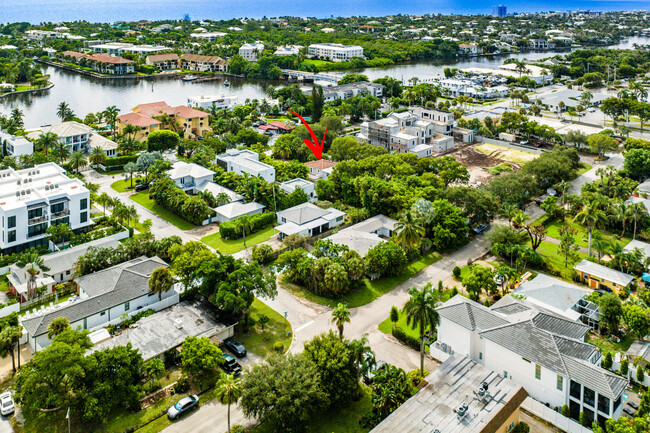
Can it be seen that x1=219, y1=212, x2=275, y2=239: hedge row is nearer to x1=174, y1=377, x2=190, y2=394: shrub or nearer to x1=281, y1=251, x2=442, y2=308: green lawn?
x1=281, y1=251, x2=442, y2=308: green lawn

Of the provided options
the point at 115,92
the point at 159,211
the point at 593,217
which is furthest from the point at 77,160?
the point at 115,92

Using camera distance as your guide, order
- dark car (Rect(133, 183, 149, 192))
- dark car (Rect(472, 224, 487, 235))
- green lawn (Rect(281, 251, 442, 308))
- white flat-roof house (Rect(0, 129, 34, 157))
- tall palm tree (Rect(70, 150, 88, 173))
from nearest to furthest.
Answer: green lawn (Rect(281, 251, 442, 308))
dark car (Rect(472, 224, 487, 235))
dark car (Rect(133, 183, 149, 192))
tall palm tree (Rect(70, 150, 88, 173))
white flat-roof house (Rect(0, 129, 34, 157))

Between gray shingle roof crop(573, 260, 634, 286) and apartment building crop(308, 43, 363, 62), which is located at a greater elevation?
apartment building crop(308, 43, 363, 62)

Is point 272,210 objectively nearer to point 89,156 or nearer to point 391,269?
point 391,269

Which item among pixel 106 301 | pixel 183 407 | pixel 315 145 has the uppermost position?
pixel 315 145

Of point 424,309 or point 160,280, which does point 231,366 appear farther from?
point 424,309

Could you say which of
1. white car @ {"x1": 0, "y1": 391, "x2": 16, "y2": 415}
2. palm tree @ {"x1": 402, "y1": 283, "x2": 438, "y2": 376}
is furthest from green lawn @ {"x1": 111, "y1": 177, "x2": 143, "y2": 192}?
palm tree @ {"x1": 402, "y1": 283, "x2": 438, "y2": 376}

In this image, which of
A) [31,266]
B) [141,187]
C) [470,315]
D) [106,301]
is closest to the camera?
[470,315]
